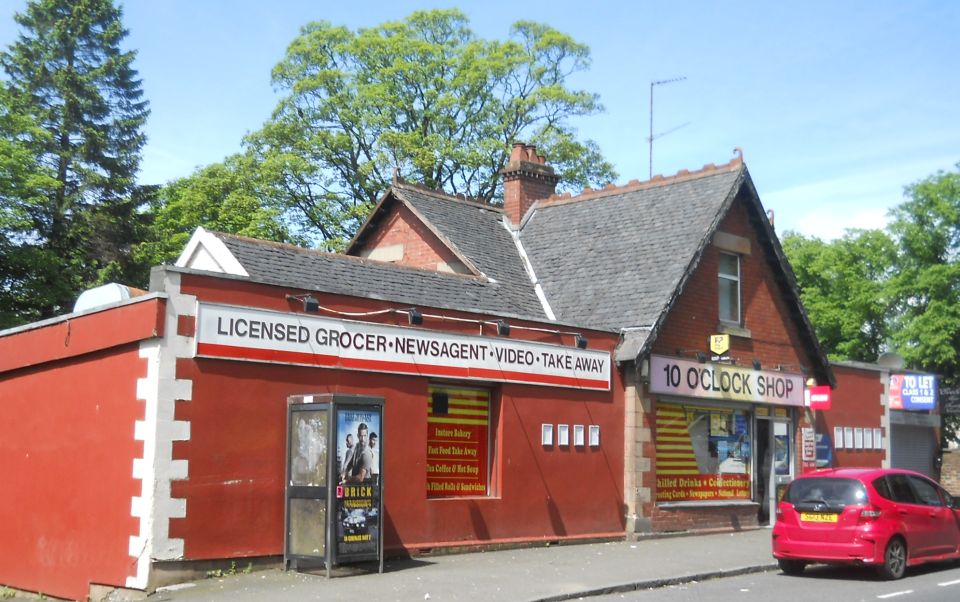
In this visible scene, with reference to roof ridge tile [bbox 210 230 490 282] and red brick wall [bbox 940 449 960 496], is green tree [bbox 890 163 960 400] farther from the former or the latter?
roof ridge tile [bbox 210 230 490 282]

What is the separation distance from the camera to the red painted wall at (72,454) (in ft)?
42.8

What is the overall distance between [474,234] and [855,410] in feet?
34.2

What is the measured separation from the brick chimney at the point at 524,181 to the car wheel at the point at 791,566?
1119cm

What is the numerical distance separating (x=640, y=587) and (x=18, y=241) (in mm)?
28053

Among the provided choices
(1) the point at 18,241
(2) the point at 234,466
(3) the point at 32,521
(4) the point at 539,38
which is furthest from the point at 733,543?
(4) the point at 539,38

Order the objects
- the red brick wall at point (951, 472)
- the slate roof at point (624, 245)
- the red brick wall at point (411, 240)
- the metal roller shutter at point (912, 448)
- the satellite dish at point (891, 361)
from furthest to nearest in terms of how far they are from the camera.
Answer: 1. the red brick wall at point (951, 472)
2. the metal roller shutter at point (912, 448)
3. the satellite dish at point (891, 361)
4. the red brick wall at point (411, 240)
5. the slate roof at point (624, 245)

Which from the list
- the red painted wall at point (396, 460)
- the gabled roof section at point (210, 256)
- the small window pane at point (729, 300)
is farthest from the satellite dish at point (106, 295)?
the small window pane at point (729, 300)

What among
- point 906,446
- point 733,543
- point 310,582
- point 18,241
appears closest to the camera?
point 310,582

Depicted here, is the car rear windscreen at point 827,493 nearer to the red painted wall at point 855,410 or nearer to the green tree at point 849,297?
the red painted wall at point 855,410

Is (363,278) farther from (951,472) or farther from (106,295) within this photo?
(951,472)

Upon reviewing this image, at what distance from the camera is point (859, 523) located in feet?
45.8

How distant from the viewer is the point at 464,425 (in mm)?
16703

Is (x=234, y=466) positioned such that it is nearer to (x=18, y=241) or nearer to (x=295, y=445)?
(x=295, y=445)

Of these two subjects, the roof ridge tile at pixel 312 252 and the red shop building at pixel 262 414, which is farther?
the roof ridge tile at pixel 312 252
